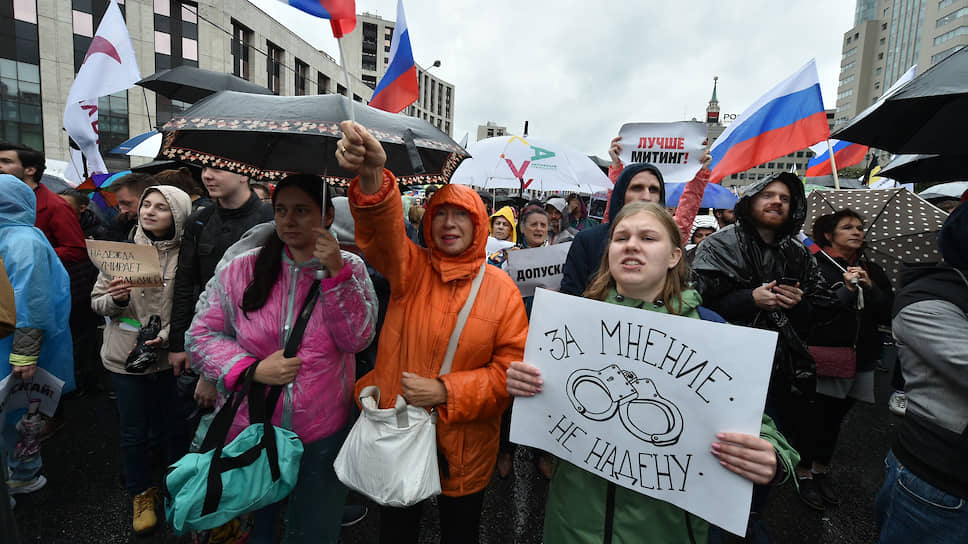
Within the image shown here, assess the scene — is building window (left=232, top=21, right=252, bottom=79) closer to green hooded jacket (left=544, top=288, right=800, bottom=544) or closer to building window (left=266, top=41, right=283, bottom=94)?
building window (left=266, top=41, right=283, bottom=94)

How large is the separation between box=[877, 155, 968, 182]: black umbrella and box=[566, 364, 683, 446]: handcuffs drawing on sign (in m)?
2.97

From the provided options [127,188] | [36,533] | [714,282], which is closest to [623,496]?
[714,282]

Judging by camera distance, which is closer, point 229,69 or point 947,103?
point 947,103

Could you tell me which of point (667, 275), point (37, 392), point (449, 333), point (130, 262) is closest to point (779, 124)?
point (667, 275)

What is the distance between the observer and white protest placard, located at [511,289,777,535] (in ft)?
4.06

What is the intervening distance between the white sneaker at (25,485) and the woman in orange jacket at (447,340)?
2938 mm

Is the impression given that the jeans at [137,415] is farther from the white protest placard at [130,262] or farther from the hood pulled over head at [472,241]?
the hood pulled over head at [472,241]

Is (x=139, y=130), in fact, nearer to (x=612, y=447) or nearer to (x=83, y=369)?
(x=83, y=369)

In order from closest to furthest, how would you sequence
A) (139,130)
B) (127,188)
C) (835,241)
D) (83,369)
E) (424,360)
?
(424,360)
(835,241)
(127,188)
(83,369)
(139,130)

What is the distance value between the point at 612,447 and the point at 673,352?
394 millimetres

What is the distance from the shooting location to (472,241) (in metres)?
1.88

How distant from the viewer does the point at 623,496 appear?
151 centimetres

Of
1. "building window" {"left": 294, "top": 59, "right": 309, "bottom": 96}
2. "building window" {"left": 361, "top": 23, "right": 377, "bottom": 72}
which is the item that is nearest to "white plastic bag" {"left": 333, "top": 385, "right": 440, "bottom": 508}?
"building window" {"left": 294, "top": 59, "right": 309, "bottom": 96}

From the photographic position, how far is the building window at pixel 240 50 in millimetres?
28047
